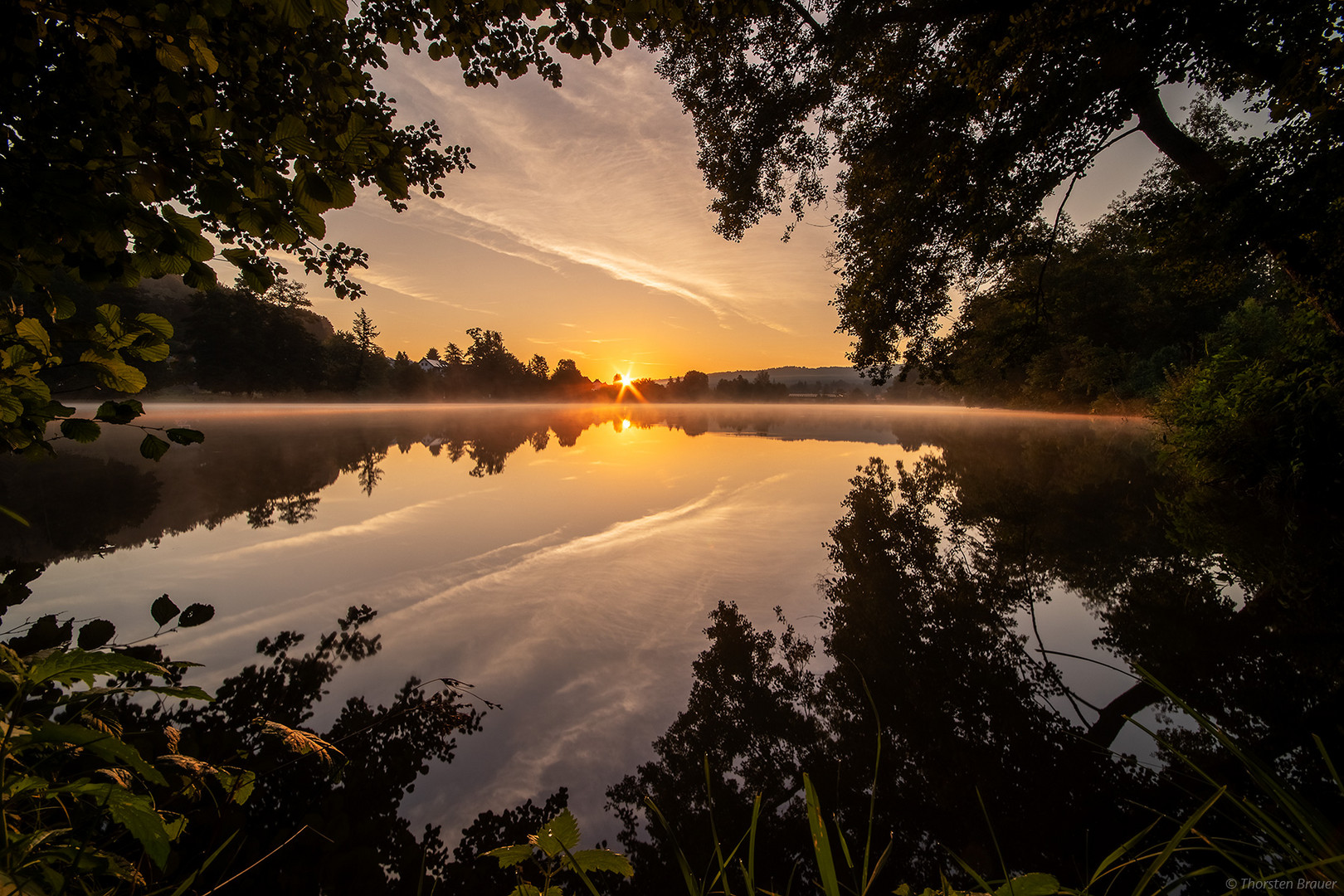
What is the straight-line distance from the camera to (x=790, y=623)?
13.1ft

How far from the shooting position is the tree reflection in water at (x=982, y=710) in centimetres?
206

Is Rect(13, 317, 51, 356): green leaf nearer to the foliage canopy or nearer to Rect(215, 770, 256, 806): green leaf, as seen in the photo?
Rect(215, 770, 256, 806): green leaf

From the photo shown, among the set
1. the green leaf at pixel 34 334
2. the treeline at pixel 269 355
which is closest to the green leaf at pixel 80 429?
the green leaf at pixel 34 334

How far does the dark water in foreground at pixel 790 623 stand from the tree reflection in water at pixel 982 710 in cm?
2

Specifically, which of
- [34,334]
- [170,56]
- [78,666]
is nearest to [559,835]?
[78,666]

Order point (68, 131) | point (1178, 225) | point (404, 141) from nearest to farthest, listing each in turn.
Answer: point (68, 131), point (404, 141), point (1178, 225)

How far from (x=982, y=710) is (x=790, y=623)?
4.86 feet

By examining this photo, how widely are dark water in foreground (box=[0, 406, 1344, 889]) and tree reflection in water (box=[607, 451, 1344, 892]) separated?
0.06ft

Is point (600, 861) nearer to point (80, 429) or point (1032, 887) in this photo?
point (1032, 887)

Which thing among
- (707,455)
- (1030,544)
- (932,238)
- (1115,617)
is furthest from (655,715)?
(707,455)

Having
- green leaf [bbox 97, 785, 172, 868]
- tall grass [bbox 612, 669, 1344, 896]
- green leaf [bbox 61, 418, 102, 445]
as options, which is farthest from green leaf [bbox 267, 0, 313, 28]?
tall grass [bbox 612, 669, 1344, 896]

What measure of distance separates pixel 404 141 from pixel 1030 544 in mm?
8638

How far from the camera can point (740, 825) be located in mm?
2146

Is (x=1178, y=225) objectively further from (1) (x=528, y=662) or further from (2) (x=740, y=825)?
(1) (x=528, y=662)
